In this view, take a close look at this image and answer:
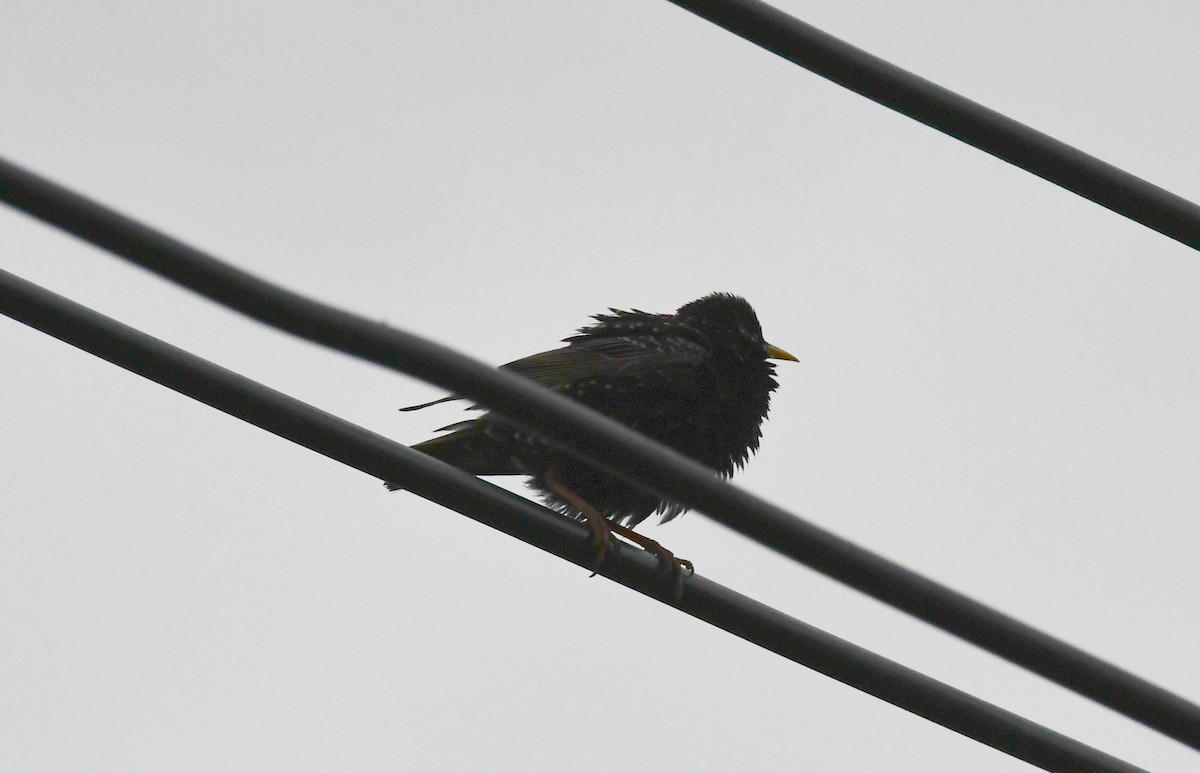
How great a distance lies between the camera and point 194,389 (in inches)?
79.4

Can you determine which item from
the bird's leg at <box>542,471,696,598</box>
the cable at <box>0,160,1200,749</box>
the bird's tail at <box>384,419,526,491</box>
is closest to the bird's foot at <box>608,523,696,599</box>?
the bird's leg at <box>542,471,696,598</box>

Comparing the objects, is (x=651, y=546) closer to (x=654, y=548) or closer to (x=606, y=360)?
(x=654, y=548)

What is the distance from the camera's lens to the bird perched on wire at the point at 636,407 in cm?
439

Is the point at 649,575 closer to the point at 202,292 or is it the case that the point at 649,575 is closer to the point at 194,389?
the point at 194,389

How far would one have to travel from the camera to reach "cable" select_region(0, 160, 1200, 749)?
1.47 m

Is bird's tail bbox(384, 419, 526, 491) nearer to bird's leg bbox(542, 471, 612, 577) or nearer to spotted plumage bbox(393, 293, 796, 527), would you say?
spotted plumage bbox(393, 293, 796, 527)

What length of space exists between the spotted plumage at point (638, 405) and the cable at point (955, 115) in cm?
217

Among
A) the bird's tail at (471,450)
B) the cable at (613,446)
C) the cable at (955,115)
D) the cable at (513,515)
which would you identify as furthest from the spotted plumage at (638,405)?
the cable at (613,446)

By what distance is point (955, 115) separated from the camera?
233 centimetres

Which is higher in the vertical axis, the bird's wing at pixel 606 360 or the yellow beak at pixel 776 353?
the yellow beak at pixel 776 353

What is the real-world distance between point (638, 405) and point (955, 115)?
7.58ft

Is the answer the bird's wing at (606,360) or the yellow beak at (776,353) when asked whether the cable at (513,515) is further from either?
the yellow beak at (776,353)

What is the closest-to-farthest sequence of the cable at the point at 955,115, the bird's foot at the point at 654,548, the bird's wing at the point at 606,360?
1. the cable at the point at 955,115
2. the bird's foot at the point at 654,548
3. the bird's wing at the point at 606,360

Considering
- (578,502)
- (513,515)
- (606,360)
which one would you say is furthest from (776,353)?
(513,515)
